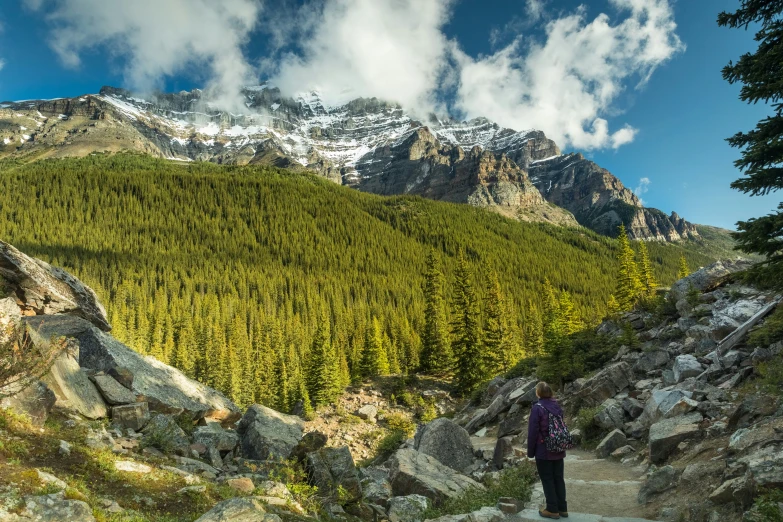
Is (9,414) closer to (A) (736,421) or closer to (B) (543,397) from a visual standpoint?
(B) (543,397)

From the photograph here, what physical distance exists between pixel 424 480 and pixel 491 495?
1788 mm

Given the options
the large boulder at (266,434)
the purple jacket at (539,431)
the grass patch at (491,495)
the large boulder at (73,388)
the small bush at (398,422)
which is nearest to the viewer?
the purple jacket at (539,431)

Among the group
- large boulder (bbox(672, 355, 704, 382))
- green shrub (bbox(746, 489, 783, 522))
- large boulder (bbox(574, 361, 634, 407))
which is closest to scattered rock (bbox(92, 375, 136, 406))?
green shrub (bbox(746, 489, 783, 522))

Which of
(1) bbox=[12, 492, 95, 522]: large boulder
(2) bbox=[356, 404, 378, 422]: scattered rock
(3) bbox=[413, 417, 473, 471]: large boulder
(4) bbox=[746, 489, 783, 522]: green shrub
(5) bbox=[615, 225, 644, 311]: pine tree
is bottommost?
(2) bbox=[356, 404, 378, 422]: scattered rock

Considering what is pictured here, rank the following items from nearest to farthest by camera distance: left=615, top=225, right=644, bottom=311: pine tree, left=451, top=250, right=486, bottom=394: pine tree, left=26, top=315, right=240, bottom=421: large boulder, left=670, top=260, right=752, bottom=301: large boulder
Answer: left=26, top=315, right=240, bottom=421: large boulder
left=670, top=260, right=752, bottom=301: large boulder
left=451, top=250, right=486, bottom=394: pine tree
left=615, top=225, right=644, bottom=311: pine tree

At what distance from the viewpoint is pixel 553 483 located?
7789 mm

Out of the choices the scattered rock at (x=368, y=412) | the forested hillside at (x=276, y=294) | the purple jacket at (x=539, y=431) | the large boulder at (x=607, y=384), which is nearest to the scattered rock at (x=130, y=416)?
the purple jacket at (x=539, y=431)

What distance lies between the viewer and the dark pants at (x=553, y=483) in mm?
7633

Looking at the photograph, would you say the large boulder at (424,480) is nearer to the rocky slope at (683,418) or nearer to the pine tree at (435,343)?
the rocky slope at (683,418)

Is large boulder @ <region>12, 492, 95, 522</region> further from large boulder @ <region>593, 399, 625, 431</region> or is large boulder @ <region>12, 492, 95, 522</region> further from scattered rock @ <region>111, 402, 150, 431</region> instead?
large boulder @ <region>593, 399, 625, 431</region>

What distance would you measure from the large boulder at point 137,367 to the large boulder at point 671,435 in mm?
13784

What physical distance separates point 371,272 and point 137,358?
160m

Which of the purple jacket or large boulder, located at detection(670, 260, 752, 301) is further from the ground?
large boulder, located at detection(670, 260, 752, 301)

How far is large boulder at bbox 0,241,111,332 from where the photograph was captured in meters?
14.3
